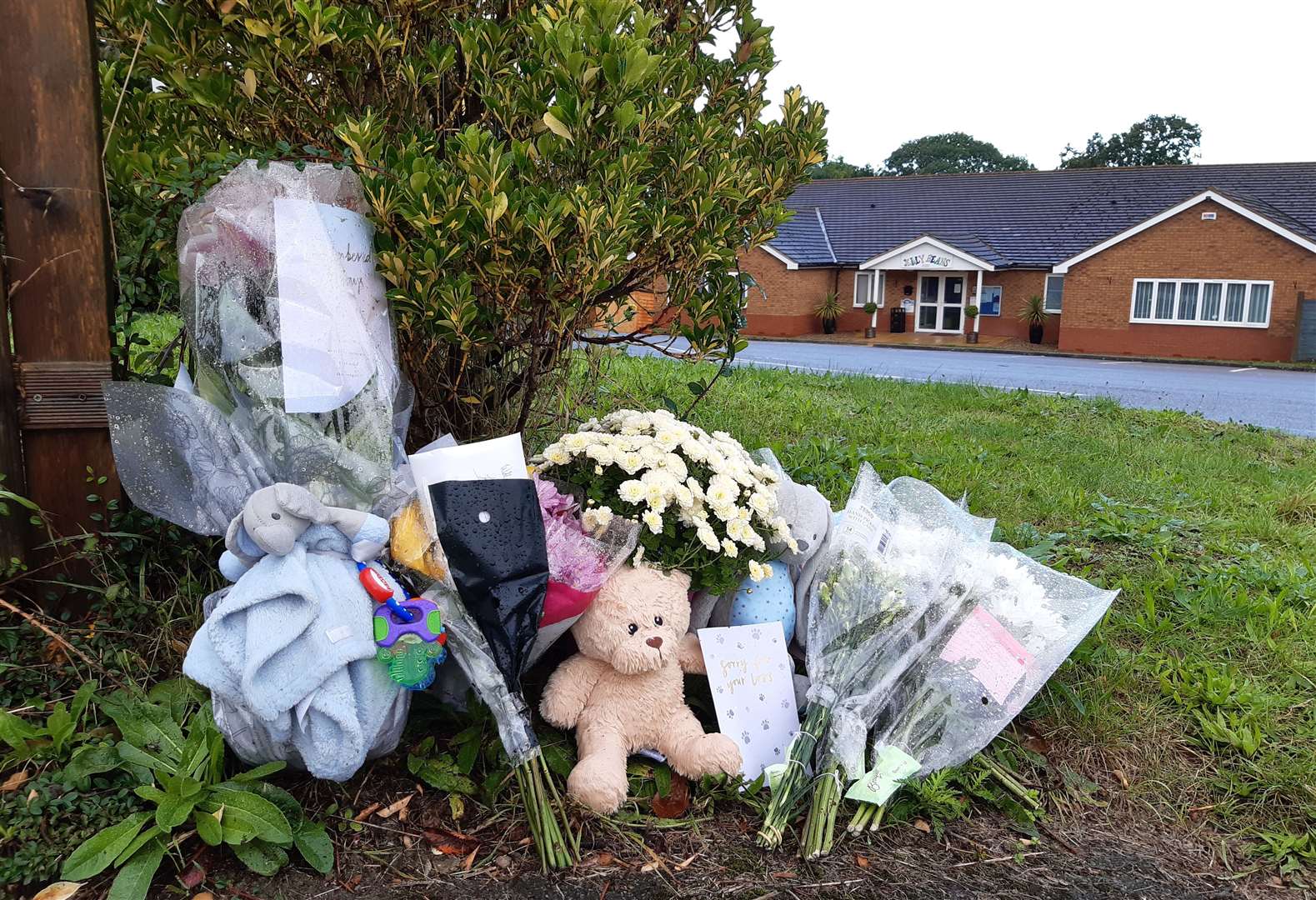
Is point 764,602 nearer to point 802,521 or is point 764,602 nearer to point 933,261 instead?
point 802,521

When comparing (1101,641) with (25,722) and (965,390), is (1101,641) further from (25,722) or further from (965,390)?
(965,390)

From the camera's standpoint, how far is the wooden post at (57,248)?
8.56 ft

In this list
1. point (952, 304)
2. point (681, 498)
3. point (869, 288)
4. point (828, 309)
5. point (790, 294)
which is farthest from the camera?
point (869, 288)

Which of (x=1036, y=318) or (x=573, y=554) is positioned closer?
(x=573, y=554)

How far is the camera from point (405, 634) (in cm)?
228

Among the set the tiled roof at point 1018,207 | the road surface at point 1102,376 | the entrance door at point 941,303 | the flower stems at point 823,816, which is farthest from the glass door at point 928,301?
the flower stems at point 823,816

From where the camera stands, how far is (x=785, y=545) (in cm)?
302

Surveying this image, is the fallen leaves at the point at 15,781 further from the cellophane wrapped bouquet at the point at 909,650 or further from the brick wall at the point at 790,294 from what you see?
the brick wall at the point at 790,294

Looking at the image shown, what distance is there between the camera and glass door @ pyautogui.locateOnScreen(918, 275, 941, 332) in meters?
30.3

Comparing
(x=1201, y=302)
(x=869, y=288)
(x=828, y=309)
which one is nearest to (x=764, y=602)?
(x=1201, y=302)

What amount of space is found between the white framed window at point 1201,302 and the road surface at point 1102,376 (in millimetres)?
2244

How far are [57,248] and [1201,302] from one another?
27695 millimetres

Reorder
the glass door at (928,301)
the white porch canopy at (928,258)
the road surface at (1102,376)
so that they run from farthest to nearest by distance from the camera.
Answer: the glass door at (928,301) < the white porch canopy at (928,258) < the road surface at (1102,376)

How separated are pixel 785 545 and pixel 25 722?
2.12m
